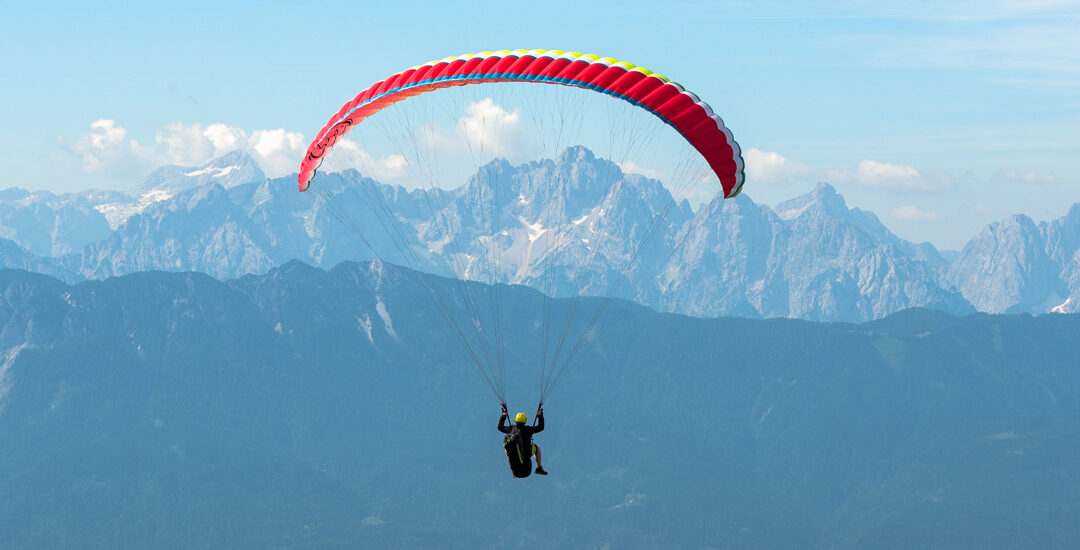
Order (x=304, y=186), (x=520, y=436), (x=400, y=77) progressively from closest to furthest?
(x=520, y=436) → (x=400, y=77) → (x=304, y=186)

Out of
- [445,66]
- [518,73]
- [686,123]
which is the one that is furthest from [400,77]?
[686,123]

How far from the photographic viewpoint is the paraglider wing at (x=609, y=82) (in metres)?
55.5

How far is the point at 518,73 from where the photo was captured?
55.7 m

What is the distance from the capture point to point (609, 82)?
182 feet

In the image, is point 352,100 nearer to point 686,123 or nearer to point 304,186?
point 304,186

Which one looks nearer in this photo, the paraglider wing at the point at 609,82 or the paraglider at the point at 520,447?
the paraglider at the point at 520,447

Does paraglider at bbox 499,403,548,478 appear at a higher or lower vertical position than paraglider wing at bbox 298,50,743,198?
lower

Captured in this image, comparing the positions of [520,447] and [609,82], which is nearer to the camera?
[520,447]

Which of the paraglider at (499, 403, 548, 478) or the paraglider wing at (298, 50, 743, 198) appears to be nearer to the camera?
the paraglider at (499, 403, 548, 478)

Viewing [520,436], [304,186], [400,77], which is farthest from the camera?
[304,186]

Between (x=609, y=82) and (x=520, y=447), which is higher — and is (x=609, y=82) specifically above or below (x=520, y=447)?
above

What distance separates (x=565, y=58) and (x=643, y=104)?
4.36m

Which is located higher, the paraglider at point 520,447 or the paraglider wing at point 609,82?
the paraglider wing at point 609,82

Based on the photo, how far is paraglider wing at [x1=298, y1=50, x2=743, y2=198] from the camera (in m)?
55.5
